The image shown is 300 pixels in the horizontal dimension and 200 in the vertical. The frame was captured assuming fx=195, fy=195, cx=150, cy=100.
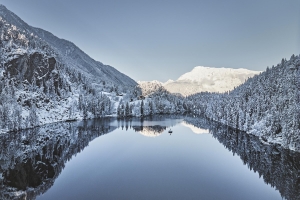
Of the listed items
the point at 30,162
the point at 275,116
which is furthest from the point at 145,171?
the point at 275,116

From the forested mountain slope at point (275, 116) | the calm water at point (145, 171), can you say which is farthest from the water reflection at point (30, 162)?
the forested mountain slope at point (275, 116)

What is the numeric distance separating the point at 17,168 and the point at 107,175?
28540mm

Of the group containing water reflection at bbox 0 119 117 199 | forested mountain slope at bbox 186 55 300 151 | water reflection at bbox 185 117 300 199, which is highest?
forested mountain slope at bbox 186 55 300 151

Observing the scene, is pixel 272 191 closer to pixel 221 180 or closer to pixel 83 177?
pixel 221 180

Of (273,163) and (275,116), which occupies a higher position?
(275,116)

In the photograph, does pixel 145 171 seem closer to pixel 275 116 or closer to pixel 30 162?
pixel 30 162

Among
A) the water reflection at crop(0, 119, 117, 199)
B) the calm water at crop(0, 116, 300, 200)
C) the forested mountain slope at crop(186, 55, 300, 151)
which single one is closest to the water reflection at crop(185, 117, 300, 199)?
the calm water at crop(0, 116, 300, 200)

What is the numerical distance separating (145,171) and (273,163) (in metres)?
45.4

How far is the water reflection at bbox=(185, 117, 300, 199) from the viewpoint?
4927cm

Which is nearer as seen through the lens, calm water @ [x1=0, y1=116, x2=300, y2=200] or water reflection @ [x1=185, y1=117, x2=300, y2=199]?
calm water @ [x1=0, y1=116, x2=300, y2=200]

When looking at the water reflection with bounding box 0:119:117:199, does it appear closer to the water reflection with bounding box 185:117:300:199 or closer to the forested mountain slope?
the water reflection with bounding box 185:117:300:199

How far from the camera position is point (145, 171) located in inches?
2240

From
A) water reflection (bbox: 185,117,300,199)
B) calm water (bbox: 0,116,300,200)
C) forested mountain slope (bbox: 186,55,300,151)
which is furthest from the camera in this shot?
forested mountain slope (bbox: 186,55,300,151)

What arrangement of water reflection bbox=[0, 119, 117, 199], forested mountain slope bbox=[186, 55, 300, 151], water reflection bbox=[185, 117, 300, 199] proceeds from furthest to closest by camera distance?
forested mountain slope bbox=[186, 55, 300, 151] → water reflection bbox=[185, 117, 300, 199] → water reflection bbox=[0, 119, 117, 199]
